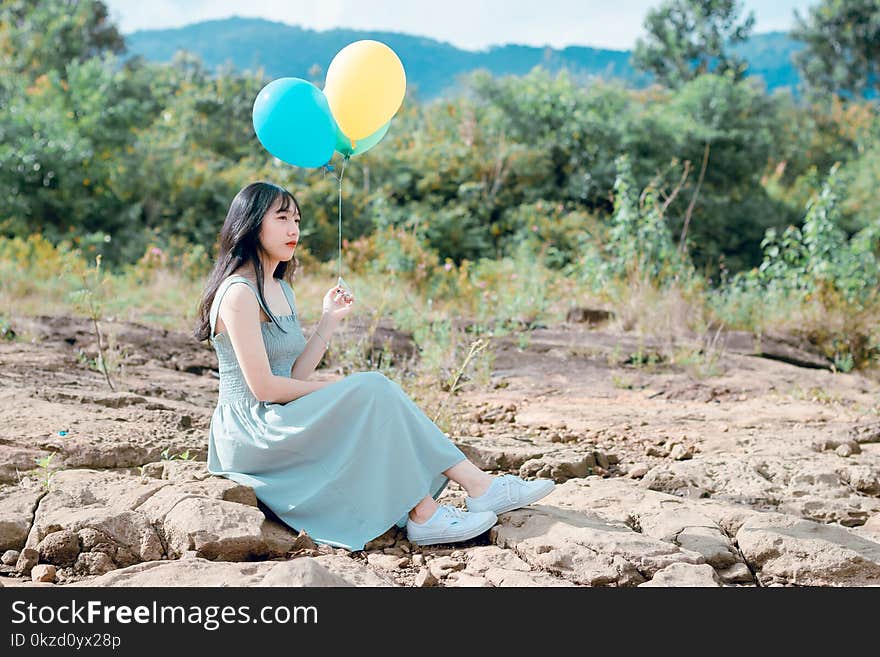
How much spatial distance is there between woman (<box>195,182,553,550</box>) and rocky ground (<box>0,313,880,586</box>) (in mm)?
94

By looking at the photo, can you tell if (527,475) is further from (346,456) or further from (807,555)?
(807,555)

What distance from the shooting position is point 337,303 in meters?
3.55

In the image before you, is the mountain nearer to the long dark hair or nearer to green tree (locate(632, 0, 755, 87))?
green tree (locate(632, 0, 755, 87))

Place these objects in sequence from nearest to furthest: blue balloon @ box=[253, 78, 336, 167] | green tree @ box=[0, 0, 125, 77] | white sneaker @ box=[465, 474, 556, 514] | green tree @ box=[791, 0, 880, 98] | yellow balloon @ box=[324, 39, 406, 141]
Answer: white sneaker @ box=[465, 474, 556, 514]
blue balloon @ box=[253, 78, 336, 167]
yellow balloon @ box=[324, 39, 406, 141]
green tree @ box=[0, 0, 125, 77]
green tree @ box=[791, 0, 880, 98]

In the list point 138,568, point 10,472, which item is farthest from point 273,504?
point 10,472

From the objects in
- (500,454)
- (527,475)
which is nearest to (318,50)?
(500,454)

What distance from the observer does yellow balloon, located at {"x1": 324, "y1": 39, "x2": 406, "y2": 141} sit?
3.87 metres

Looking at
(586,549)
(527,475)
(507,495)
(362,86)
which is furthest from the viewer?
(527,475)

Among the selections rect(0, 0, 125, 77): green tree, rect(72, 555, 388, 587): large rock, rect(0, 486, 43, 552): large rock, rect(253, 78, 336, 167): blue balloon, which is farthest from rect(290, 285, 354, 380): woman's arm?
rect(0, 0, 125, 77): green tree

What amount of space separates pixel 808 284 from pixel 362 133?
6178 millimetres

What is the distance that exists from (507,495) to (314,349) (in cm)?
93

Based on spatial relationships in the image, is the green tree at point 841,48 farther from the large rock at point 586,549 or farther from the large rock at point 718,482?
the large rock at point 586,549

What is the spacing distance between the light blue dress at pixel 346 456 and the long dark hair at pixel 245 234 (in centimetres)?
7
